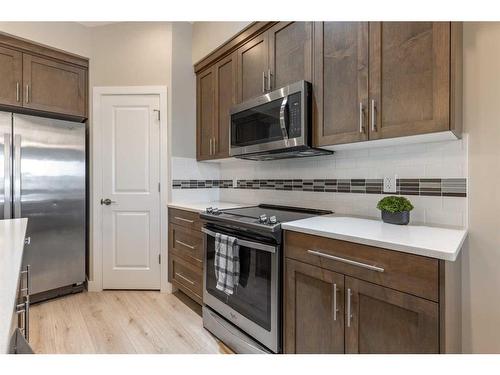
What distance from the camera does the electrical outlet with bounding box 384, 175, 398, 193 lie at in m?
1.66

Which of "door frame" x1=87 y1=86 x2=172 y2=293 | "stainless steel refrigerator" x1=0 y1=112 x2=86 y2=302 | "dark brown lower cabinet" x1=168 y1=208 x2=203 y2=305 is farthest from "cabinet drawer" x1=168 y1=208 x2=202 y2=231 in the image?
"stainless steel refrigerator" x1=0 y1=112 x2=86 y2=302

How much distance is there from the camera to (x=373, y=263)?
113 cm

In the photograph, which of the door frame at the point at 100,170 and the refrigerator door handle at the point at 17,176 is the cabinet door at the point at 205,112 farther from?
the refrigerator door handle at the point at 17,176

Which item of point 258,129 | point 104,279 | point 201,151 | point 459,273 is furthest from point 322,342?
point 104,279

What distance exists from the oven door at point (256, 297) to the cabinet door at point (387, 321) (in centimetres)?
45

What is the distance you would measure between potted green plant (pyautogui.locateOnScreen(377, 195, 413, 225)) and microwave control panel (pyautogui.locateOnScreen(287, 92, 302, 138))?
0.66m

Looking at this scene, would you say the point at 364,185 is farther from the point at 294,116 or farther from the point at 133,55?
the point at 133,55

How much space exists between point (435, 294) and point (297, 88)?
131cm

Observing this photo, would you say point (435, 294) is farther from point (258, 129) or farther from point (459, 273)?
point (258, 129)

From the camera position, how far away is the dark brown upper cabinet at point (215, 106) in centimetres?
247

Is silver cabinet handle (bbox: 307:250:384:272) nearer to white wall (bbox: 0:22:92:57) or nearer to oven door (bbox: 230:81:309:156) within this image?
oven door (bbox: 230:81:309:156)

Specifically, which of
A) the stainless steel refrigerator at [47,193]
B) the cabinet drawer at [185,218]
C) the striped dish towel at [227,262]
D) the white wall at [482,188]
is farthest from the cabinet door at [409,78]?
the stainless steel refrigerator at [47,193]

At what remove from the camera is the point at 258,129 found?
2.05 m

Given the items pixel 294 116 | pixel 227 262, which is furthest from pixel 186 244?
pixel 294 116
